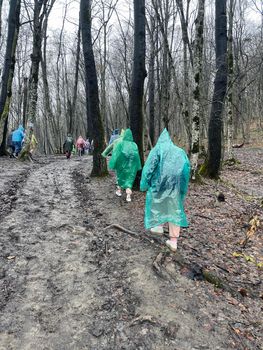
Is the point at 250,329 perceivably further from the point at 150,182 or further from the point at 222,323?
the point at 150,182

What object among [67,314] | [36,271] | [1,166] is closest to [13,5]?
[1,166]

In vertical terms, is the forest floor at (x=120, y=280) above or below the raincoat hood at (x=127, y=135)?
below

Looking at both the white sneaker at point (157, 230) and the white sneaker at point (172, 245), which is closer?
the white sneaker at point (172, 245)

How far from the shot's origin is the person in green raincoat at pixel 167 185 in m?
4.95

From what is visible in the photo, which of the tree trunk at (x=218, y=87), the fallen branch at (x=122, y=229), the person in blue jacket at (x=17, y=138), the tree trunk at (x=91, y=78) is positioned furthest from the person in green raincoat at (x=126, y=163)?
the person in blue jacket at (x=17, y=138)

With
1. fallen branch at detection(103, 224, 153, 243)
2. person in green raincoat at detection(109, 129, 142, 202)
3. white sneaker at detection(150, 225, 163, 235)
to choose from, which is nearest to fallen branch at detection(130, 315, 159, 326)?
fallen branch at detection(103, 224, 153, 243)

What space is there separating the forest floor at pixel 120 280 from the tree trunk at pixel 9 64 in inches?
320

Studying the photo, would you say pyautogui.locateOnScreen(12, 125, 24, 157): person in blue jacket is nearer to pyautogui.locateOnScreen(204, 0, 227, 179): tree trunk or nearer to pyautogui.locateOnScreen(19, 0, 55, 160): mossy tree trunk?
pyautogui.locateOnScreen(19, 0, 55, 160): mossy tree trunk

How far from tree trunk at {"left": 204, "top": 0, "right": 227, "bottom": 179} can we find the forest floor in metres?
2.86

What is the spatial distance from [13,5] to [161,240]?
1409 cm

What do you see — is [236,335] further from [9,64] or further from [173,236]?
[9,64]

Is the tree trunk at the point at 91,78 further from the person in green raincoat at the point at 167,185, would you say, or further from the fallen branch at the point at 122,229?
the person in green raincoat at the point at 167,185

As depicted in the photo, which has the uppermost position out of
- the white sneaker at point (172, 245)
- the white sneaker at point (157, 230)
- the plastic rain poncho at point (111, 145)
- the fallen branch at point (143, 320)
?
the plastic rain poncho at point (111, 145)

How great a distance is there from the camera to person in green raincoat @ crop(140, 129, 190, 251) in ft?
16.2
